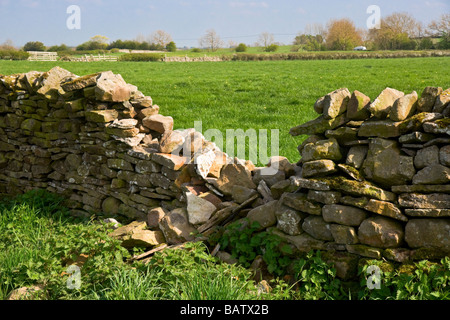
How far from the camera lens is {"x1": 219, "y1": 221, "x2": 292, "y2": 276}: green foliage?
164 inches

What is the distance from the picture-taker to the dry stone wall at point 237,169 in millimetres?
3680

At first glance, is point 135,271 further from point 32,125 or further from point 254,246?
point 32,125

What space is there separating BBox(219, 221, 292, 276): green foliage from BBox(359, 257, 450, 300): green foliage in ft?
2.72

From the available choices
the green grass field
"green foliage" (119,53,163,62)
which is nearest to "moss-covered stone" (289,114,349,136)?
the green grass field

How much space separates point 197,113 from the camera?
31.8 ft

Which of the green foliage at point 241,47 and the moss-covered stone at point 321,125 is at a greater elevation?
the green foliage at point 241,47

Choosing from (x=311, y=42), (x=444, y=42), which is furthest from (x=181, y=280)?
(x=311, y=42)

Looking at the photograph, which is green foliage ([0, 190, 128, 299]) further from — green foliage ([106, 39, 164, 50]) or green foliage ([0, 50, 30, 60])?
green foliage ([106, 39, 164, 50])

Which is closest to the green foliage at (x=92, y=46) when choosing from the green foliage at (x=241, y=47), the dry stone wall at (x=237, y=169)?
the green foliage at (x=241, y=47)

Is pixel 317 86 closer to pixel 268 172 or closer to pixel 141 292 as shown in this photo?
pixel 268 172

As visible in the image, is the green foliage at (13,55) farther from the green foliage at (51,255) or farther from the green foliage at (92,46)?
the green foliage at (51,255)

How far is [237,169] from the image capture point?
521 cm

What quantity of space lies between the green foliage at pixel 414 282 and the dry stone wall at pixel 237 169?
12 cm

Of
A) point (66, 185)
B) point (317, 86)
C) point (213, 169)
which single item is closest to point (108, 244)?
point (213, 169)
